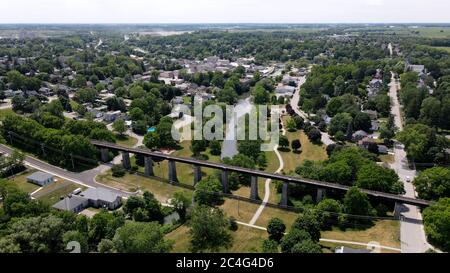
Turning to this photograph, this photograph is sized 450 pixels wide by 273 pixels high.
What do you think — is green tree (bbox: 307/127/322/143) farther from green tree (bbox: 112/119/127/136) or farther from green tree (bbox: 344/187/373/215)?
green tree (bbox: 112/119/127/136)

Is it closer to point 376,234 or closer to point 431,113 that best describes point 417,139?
point 431,113

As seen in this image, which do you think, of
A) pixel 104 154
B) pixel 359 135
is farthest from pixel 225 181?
pixel 359 135

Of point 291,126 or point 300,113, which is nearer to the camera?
point 291,126

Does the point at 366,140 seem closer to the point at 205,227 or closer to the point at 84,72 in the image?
the point at 205,227

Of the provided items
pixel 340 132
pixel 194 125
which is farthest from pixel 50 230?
pixel 340 132

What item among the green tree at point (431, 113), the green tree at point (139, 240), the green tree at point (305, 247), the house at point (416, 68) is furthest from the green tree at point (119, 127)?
the house at point (416, 68)

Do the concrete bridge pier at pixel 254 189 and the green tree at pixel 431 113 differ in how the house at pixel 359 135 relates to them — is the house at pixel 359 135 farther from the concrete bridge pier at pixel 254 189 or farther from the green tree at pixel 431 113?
the concrete bridge pier at pixel 254 189
